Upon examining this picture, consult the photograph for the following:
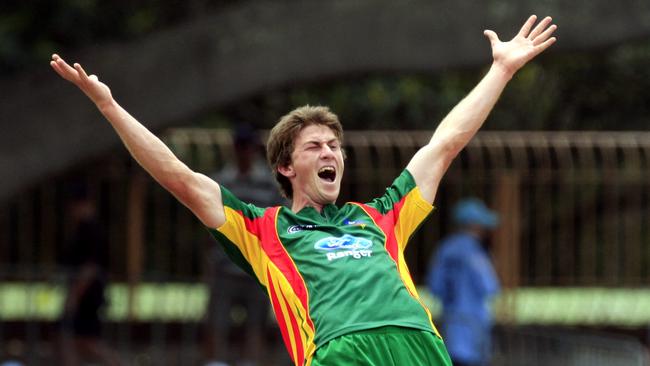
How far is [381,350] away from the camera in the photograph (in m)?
5.45

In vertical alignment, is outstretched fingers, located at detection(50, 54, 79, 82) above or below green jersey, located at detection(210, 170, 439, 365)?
above

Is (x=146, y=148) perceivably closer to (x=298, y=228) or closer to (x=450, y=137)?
(x=298, y=228)

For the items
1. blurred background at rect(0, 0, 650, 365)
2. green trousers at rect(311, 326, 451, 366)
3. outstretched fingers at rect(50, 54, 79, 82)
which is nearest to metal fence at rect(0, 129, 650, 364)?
blurred background at rect(0, 0, 650, 365)

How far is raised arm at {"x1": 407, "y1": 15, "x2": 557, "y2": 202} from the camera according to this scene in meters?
6.20

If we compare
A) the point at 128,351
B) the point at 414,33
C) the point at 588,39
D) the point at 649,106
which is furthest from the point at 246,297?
the point at 649,106

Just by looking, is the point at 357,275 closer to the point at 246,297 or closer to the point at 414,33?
the point at 414,33

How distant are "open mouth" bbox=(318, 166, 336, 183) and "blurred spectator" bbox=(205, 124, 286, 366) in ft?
17.1

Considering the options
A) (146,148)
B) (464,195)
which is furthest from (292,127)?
(464,195)

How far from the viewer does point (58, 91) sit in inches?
408

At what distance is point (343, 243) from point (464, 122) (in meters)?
0.87

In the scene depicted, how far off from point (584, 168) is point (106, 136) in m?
5.59

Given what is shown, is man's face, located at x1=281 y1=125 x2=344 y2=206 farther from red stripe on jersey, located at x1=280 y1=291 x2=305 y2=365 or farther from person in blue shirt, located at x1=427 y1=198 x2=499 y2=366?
person in blue shirt, located at x1=427 y1=198 x2=499 y2=366

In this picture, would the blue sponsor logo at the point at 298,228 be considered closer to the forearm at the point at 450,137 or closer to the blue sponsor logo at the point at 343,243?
the blue sponsor logo at the point at 343,243

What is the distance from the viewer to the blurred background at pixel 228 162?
10.5 metres
